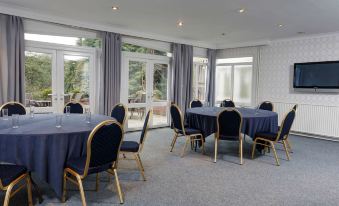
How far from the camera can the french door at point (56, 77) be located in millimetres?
5109

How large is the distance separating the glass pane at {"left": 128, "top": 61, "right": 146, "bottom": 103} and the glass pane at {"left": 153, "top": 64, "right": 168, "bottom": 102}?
0.39 metres

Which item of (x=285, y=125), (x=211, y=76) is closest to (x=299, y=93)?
(x=211, y=76)

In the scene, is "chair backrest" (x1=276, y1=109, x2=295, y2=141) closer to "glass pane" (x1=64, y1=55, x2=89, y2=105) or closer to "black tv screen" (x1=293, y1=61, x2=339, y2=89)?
"black tv screen" (x1=293, y1=61, x2=339, y2=89)

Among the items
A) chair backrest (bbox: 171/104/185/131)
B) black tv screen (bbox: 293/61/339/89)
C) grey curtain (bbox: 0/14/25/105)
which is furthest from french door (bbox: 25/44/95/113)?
black tv screen (bbox: 293/61/339/89)

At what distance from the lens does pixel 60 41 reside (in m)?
5.39

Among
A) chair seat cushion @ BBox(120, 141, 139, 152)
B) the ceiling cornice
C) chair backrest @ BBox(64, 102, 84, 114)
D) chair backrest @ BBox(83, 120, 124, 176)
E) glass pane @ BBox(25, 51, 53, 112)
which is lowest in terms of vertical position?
chair seat cushion @ BBox(120, 141, 139, 152)

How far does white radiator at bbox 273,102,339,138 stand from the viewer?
6074 mm

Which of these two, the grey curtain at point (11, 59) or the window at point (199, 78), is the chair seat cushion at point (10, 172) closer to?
the grey curtain at point (11, 59)

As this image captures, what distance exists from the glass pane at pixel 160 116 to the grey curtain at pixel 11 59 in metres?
3.56

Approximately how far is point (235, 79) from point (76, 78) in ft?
16.2

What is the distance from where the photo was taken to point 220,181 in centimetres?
342

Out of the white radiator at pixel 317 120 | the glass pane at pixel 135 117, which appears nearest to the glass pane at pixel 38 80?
the glass pane at pixel 135 117

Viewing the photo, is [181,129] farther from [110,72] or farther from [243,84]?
[243,84]

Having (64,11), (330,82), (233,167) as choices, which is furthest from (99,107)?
(330,82)
